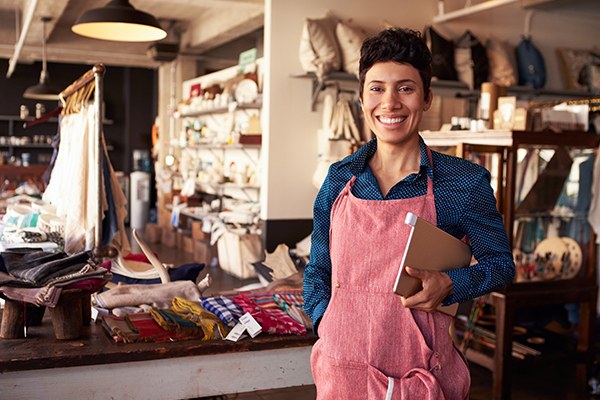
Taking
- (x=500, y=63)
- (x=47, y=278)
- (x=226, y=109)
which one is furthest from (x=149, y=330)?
(x=226, y=109)

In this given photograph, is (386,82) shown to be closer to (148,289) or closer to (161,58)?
(148,289)

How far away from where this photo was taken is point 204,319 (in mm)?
2328

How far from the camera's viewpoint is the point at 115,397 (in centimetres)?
210

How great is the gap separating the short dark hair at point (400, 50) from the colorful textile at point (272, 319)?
1.28m

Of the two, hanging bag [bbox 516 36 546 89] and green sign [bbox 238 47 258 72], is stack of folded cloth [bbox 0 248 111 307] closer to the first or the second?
green sign [bbox 238 47 258 72]

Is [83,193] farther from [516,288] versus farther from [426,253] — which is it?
[516,288]

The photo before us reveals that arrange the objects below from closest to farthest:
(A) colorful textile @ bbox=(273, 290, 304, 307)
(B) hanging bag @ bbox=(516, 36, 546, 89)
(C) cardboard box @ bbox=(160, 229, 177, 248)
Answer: (A) colorful textile @ bbox=(273, 290, 304, 307) < (B) hanging bag @ bbox=(516, 36, 546, 89) < (C) cardboard box @ bbox=(160, 229, 177, 248)

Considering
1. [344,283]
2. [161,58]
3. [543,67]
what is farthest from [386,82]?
[161,58]

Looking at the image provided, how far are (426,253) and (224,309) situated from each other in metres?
1.32

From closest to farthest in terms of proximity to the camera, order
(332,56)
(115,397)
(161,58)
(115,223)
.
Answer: (115,397), (115,223), (332,56), (161,58)

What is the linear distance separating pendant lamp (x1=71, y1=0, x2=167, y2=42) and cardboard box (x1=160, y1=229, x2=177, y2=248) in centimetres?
517

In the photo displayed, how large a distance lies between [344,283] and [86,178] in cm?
223

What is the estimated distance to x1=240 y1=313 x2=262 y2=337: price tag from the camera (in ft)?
7.47

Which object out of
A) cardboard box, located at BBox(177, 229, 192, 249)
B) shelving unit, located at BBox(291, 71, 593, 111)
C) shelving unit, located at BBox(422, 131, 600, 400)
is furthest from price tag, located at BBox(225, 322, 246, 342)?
cardboard box, located at BBox(177, 229, 192, 249)
